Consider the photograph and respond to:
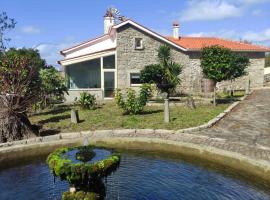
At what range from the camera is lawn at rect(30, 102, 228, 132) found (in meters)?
13.3

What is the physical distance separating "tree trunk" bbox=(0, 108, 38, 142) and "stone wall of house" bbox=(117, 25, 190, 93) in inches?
591

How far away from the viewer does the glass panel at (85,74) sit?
1084 inches

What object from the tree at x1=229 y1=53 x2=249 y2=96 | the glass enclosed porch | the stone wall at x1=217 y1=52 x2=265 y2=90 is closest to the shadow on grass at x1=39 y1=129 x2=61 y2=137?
the tree at x1=229 y1=53 x2=249 y2=96

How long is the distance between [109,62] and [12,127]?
51.7ft

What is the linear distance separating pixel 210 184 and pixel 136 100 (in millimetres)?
9247

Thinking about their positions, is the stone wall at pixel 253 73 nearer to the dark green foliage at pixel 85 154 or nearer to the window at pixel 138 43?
the window at pixel 138 43

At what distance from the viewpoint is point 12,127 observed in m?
11.2

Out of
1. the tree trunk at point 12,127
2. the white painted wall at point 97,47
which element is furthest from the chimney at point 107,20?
the tree trunk at point 12,127

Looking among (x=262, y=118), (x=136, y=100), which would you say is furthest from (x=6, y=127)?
(x=262, y=118)

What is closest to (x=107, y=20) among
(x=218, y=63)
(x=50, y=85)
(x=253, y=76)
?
(x=50, y=85)

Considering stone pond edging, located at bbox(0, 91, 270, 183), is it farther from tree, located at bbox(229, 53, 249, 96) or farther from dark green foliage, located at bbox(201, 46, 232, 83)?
tree, located at bbox(229, 53, 249, 96)

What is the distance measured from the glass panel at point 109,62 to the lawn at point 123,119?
8439mm

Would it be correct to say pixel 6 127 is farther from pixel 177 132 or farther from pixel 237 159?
pixel 237 159

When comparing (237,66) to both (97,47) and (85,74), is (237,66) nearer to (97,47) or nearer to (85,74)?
(85,74)
